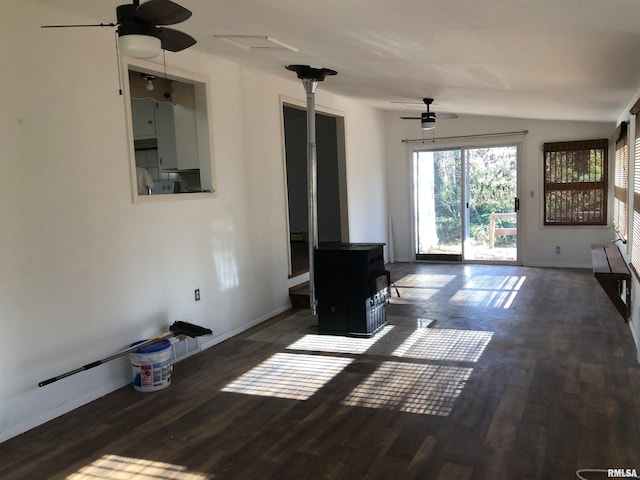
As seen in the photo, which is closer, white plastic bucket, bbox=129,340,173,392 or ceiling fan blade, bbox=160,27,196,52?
ceiling fan blade, bbox=160,27,196,52

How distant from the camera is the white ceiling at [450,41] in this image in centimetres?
245

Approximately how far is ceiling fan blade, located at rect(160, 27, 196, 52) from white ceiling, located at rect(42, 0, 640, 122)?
14.7 inches

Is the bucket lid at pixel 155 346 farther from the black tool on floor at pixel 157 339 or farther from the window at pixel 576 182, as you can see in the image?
the window at pixel 576 182

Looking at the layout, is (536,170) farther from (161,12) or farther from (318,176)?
(161,12)

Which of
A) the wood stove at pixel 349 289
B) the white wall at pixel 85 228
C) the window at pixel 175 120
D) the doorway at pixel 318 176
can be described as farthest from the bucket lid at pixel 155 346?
the doorway at pixel 318 176

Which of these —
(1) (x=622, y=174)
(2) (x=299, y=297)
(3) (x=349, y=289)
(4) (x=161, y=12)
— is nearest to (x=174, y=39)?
(4) (x=161, y=12)

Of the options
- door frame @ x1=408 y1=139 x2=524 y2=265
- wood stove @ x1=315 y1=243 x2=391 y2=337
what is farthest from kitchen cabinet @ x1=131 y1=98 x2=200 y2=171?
door frame @ x1=408 y1=139 x2=524 y2=265

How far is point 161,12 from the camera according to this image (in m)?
2.21

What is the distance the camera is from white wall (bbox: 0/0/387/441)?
3006mm

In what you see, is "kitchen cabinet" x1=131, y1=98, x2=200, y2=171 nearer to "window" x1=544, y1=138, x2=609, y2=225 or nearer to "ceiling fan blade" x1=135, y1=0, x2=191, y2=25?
"ceiling fan blade" x1=135, y1=0, x2=191, y2=25

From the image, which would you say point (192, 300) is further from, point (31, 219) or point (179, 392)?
point (31, 219)

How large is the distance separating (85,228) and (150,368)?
3.48 feet

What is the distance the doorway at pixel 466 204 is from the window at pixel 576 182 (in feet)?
1.66

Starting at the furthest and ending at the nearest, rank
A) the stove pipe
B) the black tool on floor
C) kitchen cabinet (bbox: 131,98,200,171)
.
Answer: the stove pipe → kitchen cabinet (bbox: 131,98,200,171) → the black tool on floor
